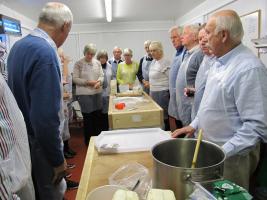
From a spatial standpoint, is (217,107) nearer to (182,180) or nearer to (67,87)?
(182,180)

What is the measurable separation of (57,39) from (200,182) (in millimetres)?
1136

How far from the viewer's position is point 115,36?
7629 millimetres

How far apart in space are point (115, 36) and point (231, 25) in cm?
665

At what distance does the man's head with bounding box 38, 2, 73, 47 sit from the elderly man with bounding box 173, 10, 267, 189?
76cm

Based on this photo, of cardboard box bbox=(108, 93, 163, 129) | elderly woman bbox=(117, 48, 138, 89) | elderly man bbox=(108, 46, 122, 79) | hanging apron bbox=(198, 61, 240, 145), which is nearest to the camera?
hanging apron bbox=(198, 61, 240, 145)

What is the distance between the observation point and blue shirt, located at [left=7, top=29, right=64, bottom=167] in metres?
1.25

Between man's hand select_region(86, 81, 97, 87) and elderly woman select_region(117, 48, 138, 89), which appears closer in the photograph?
man's hand select_region(86, 81, 97, 87)

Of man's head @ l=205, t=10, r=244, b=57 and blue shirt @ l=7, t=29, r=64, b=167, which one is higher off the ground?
man's head @ l=205, t=10, r=244, b=57

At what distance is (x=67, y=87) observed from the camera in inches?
140

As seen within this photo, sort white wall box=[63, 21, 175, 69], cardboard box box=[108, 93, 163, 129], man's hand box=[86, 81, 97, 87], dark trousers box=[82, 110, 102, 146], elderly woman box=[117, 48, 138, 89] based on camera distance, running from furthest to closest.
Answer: white wall box=[63, 21, 175, 69] → elderly woman box=[117, 48, 138, 89] → dark trousers box=[82, 110, 102, 146] → man's hand box=[86, 81, 97, 87] → cardboard box box=[108, 93, 163, 129]

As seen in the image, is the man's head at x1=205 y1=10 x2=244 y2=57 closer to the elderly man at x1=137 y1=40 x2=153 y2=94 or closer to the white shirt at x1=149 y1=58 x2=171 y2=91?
the white shirt at x1=149 y1=58 x2=171 y2=91

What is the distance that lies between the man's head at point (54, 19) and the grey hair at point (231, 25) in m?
0.79

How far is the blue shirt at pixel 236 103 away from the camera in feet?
3.47

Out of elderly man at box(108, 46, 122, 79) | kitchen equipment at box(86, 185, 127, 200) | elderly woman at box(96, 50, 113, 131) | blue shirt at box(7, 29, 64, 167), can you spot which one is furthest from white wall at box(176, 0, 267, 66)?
kitchen equipment at box(86, 185, 127, 200)
